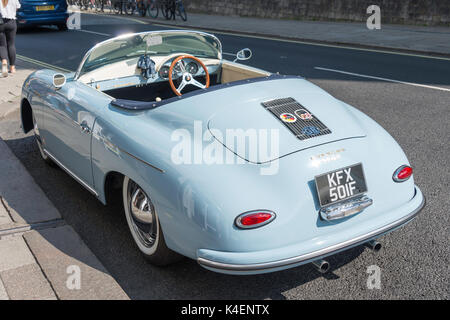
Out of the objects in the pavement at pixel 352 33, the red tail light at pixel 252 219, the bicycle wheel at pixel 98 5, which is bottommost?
the red tail light at pixel 252 219

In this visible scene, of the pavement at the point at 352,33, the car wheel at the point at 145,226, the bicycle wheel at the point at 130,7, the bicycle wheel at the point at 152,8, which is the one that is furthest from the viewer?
the bicycle wheel at the point at 130,7

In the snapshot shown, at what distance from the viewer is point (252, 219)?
246cm

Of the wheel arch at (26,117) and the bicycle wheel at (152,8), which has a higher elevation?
the bicycle wheel at (152,8)

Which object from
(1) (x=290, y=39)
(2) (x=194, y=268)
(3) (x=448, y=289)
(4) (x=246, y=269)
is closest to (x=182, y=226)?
(4) (x=246, y=269)

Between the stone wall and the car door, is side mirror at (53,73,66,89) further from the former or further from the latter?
the stone wall

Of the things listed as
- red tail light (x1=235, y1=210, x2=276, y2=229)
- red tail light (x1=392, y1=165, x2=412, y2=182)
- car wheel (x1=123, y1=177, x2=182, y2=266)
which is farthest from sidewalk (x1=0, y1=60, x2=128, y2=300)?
red tail light (x1=392, y1=165, x2=412, y2=182)

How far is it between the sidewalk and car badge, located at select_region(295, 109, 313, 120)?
154 cm

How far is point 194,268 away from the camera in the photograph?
3133 millimetres

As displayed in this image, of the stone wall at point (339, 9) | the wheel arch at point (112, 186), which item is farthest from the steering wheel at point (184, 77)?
the stone wall at point (339, 9)

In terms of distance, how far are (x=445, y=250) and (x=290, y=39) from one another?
A: 13.0 m

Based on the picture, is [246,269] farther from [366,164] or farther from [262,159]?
[366,164]

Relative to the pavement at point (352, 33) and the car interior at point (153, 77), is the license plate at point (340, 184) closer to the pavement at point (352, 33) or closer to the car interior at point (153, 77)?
the car interior at point (153, 77)

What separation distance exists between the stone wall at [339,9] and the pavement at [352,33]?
0.50 metres

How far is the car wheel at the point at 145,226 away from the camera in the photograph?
297 centimetres
